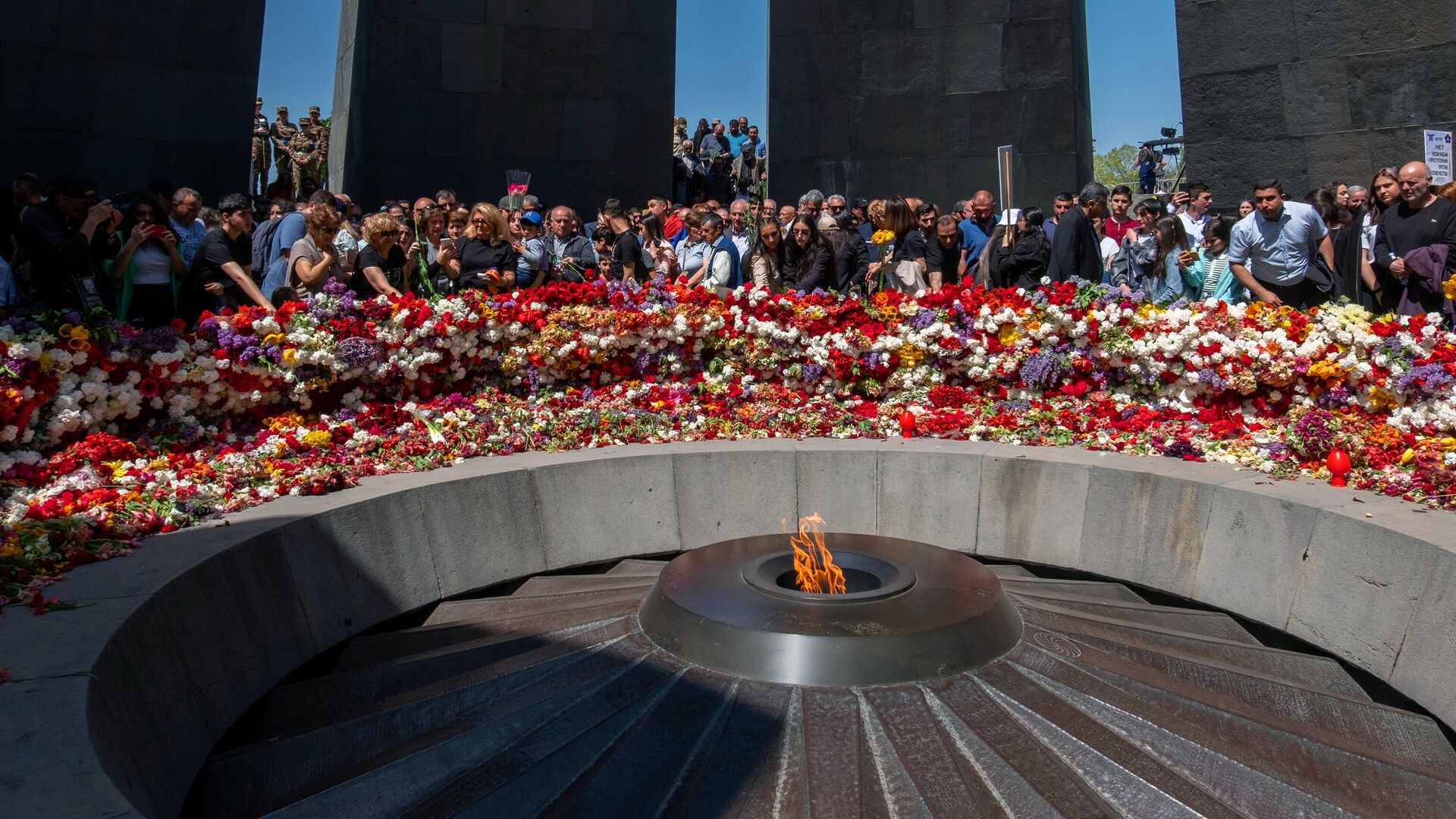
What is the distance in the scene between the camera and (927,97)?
15328 millimetres

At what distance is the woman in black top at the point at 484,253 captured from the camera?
8.04 meters

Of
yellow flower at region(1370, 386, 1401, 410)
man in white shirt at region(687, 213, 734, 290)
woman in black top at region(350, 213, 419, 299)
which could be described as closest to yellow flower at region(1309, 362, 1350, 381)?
yellow flower at region(1370, 386, 1401, 410)

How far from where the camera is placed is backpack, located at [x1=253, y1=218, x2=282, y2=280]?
8812 mm

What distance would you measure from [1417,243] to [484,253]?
669 cm

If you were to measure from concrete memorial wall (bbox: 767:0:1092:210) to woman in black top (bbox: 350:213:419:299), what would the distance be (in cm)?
869

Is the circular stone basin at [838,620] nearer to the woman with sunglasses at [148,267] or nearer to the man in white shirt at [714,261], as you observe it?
the woman with sunglasses at [148,267]

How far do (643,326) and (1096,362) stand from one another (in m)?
3.27

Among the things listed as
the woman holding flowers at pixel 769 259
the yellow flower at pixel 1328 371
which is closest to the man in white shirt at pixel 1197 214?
the yellow flower at pixel 1328 371

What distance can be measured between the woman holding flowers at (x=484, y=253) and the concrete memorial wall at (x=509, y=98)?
297 inches

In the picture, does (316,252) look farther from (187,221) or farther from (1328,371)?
(1328,371)

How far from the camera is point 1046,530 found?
20.2 feet

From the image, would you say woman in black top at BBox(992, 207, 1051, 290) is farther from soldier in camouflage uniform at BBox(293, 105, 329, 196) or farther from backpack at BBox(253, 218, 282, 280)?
soldier in camouflage uniform at BBox(293, 105, 329, 196)

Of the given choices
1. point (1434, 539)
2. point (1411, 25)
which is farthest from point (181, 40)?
point (1411, 25)

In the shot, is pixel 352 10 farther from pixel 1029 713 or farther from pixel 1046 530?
pixel 1029 713
